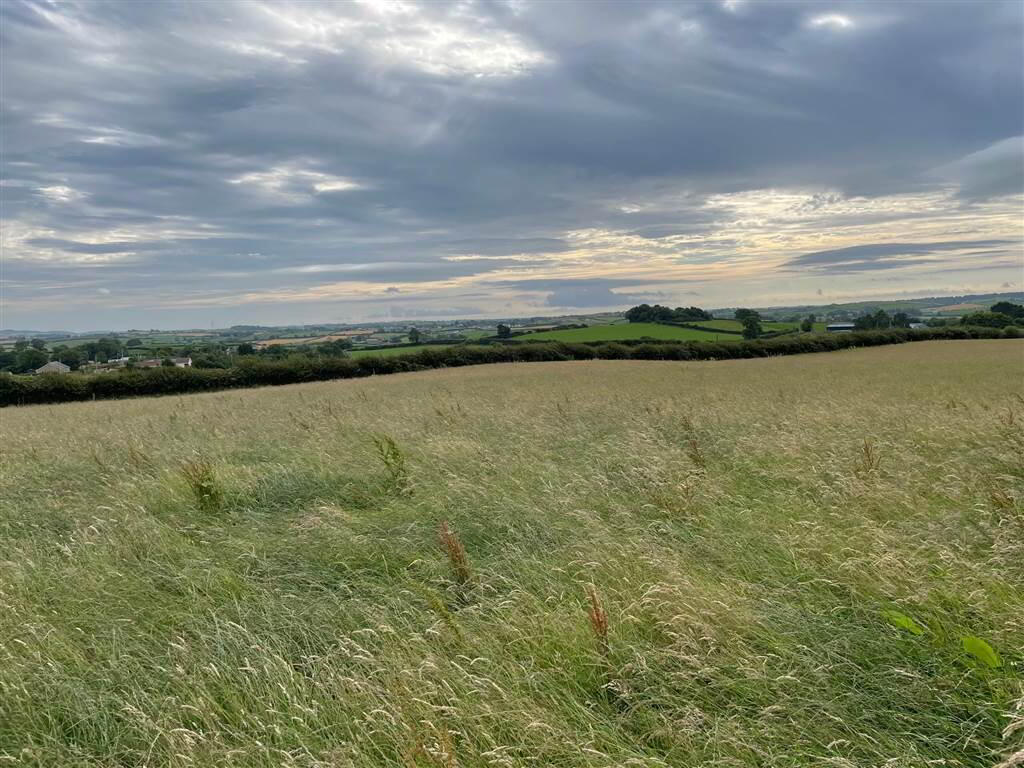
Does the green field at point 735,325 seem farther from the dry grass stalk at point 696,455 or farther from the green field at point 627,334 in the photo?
the dry grass stalk at point 696,455

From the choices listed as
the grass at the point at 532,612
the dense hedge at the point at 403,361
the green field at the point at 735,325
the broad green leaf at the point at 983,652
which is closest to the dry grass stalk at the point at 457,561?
the grass at the point at 532,612

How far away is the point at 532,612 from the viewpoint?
151 inches

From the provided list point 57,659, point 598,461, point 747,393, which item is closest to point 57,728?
point 57,659

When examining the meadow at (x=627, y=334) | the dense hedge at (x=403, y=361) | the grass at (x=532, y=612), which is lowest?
the grass at (x=532, y=612)

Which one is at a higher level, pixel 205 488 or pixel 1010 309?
pixel 1010 309

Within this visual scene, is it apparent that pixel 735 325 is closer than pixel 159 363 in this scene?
No

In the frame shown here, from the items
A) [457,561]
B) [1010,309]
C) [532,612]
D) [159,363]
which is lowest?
[532,612]

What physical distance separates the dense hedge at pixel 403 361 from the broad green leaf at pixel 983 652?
4428 cm

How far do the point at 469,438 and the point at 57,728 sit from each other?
298 inches

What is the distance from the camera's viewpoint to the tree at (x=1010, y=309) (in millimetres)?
67181

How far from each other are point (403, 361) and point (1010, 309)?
75248mm

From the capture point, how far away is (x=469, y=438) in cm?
1034

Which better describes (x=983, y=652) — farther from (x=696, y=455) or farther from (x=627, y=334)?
(x=627, y=334)

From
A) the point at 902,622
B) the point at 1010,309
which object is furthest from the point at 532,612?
the point at 1010,309
